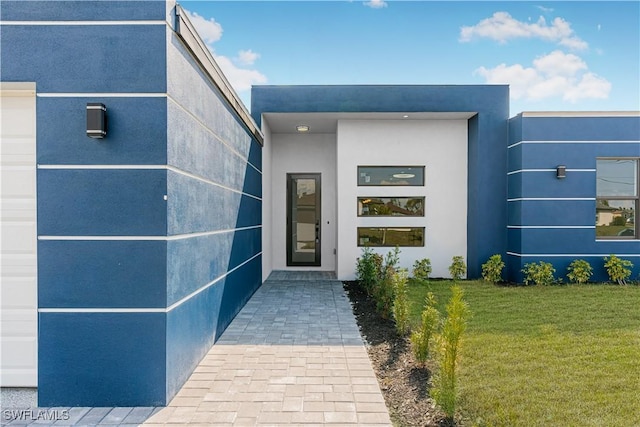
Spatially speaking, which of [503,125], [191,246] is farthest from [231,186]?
[503,125]

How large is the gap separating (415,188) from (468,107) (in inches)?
82.0

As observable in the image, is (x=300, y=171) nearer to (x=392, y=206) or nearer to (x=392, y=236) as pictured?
(x=392, y=206)

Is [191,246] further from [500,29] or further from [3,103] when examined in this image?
[500,29]

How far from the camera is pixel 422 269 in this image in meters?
8.23

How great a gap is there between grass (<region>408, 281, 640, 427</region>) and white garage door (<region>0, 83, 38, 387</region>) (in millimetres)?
3590

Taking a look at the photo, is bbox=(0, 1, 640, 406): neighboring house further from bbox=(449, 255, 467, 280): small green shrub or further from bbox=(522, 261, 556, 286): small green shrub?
bbox=(522, 261, 556, 286): small green shrub

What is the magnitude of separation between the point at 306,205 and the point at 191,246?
6348 millimetres

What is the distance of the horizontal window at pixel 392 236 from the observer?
8508 millimetres

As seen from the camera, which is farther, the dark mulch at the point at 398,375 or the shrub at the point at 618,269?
the shrub at the point at 618,269

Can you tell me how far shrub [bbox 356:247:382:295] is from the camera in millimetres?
6876

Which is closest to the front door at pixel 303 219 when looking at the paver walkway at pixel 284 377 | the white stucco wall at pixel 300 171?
the white stucco wall at pixel 300 171

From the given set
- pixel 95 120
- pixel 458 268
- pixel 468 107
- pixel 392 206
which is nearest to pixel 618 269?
pixel 458 268

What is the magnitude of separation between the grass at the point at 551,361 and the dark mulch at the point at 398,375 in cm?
29

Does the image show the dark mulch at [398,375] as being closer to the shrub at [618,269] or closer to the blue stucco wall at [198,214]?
the blue stucco wall at [198,214]
